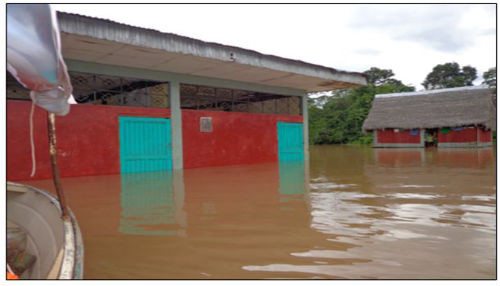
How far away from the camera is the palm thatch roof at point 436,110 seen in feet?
68.6

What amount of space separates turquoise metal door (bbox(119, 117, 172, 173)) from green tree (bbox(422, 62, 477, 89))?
35.9m

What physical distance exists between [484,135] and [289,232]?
22.9 metres

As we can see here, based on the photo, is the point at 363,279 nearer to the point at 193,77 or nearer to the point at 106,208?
the point at 106,208

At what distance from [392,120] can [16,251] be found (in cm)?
2360

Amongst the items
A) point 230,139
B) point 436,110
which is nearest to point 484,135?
point 436,110

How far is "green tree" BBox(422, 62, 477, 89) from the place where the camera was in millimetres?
37750

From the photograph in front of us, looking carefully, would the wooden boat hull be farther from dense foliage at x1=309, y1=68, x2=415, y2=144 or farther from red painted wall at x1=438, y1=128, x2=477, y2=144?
dense foliage at x1=309, y1=68, x2=415, y2=144

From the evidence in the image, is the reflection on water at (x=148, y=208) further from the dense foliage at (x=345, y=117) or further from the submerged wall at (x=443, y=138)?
the dense foliage at (x=345, y=117)

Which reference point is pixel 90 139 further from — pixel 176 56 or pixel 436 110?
pixel 436 110

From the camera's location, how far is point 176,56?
27.2 ft

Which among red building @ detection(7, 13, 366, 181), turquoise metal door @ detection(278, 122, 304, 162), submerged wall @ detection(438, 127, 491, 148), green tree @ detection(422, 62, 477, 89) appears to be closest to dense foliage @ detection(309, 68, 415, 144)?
green tree @ detection(422, 62, 477, 89)

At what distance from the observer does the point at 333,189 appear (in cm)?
603

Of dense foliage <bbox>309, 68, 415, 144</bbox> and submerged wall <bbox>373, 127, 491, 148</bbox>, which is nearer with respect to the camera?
submerged wall <bbox>373, 127, 491, 148</bbox>

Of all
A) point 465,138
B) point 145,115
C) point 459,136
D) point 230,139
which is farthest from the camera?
point 459,136
